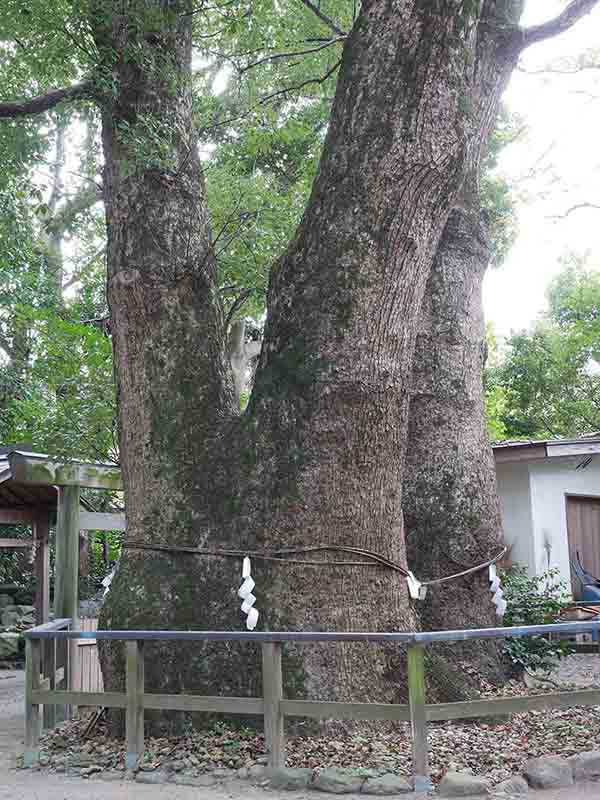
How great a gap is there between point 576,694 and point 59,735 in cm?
398

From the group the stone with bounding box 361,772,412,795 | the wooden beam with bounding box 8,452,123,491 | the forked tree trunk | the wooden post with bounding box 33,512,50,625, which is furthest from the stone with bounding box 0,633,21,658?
the stone with bounding box 361,772,412,795

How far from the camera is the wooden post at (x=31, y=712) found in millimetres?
6074

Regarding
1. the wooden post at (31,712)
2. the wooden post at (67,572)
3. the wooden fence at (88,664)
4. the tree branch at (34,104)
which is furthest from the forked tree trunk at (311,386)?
the wooden fence at (88,664)

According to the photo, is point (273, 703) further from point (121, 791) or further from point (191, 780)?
point (121, 791)

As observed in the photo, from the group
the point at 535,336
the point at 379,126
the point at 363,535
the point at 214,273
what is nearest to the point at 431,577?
the point at 363,535

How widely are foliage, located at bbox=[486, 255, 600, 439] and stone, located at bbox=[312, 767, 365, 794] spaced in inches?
733

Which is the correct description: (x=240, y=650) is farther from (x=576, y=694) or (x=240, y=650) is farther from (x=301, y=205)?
(x=301, y=205)

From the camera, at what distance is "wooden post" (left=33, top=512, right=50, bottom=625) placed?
12.9 meters

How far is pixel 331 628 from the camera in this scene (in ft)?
19.8

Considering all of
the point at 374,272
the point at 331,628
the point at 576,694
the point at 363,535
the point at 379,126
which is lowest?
the point at 576,694

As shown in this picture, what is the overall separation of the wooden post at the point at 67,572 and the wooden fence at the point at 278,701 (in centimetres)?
286

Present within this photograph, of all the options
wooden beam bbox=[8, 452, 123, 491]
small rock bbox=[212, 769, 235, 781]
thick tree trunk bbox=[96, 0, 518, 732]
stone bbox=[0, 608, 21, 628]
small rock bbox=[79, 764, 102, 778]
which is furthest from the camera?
stone bbox=[0, 608, 21, 628]

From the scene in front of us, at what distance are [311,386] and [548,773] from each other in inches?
117

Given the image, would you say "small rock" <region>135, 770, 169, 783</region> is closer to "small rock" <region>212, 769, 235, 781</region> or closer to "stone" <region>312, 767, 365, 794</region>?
"small rock" <region>212, 769, 235, 781</region>
